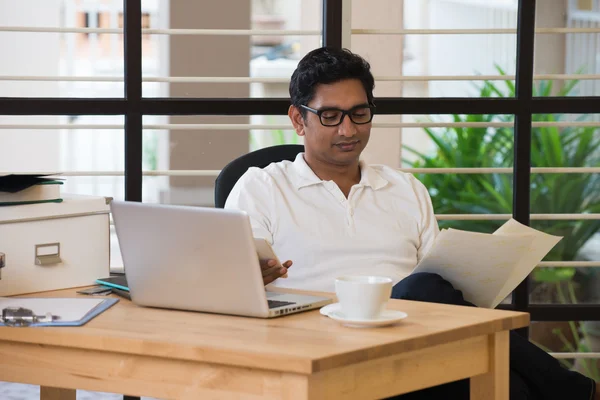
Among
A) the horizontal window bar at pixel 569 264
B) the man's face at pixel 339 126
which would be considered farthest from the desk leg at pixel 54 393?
the horizontal window bar at pixel 569 264

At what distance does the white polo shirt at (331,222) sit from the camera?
2512mm

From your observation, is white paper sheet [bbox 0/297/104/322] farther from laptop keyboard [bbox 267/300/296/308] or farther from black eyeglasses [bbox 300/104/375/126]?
black eyeglasses [bbox 300/104/375/126]

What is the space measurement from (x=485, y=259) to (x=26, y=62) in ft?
6.57

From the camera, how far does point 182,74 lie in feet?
11.1

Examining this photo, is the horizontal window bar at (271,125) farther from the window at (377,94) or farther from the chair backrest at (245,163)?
the chair backrest at (245,163)

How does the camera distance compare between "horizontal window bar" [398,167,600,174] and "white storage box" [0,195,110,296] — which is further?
"horizontal window bar" [398,167,600,174]

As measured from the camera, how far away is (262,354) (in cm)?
145

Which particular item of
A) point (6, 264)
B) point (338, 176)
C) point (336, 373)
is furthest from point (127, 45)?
point (336, 373)

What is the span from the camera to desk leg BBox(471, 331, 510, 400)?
1.76 m

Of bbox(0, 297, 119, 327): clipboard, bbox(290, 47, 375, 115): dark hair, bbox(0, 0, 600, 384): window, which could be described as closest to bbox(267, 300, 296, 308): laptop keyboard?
bbox(0, 297, 119, 327): clipboard

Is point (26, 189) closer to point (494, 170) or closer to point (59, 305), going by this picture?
point (59, 305)

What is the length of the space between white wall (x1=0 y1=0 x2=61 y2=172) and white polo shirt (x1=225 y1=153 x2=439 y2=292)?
1.07m

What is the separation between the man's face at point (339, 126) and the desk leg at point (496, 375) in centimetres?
94

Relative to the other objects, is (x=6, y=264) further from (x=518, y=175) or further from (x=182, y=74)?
(x=518, y=175)
